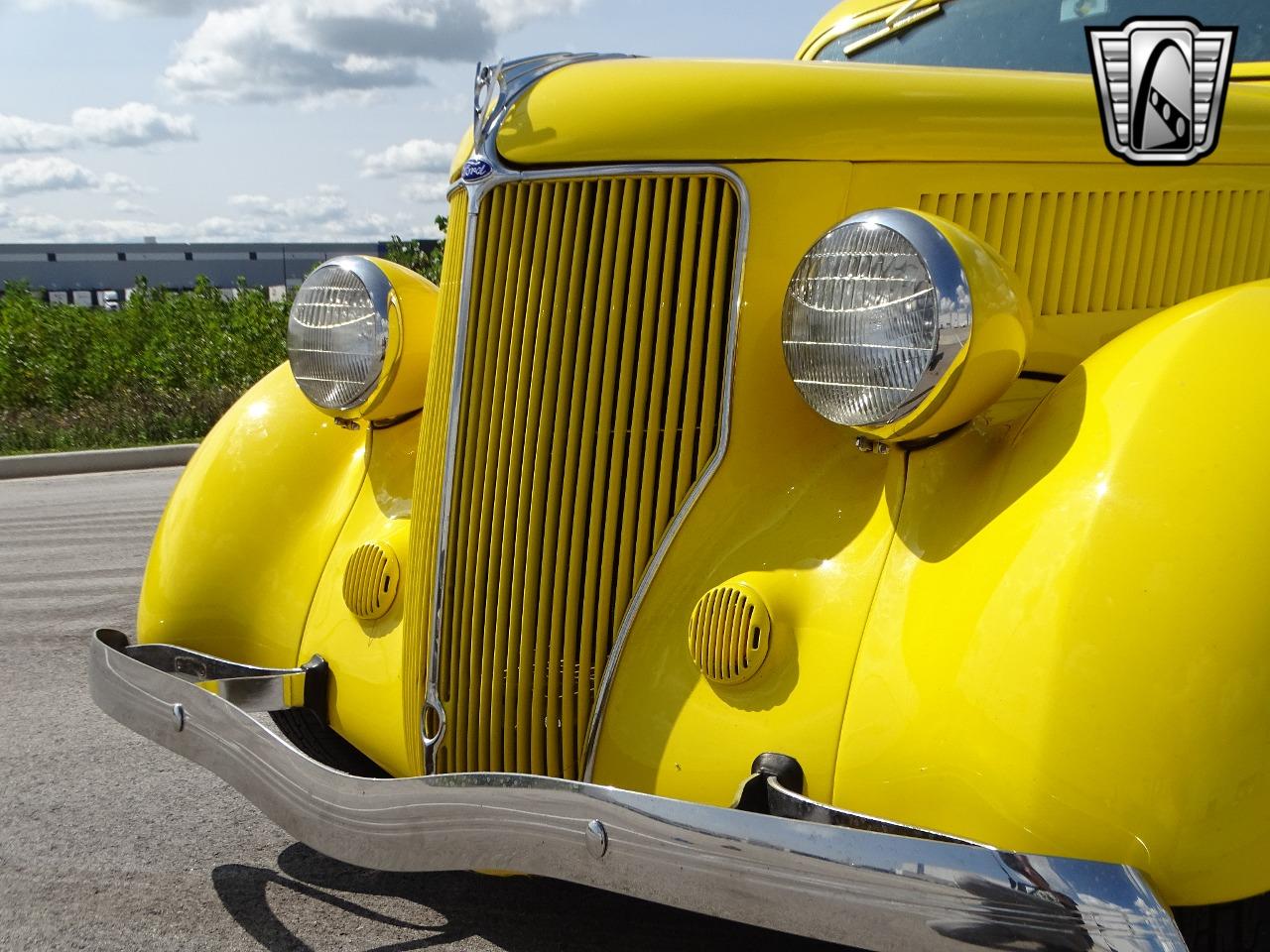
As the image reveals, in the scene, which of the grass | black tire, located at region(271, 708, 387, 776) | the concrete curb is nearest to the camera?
black tire, located at region(271, 708, 387, 776)

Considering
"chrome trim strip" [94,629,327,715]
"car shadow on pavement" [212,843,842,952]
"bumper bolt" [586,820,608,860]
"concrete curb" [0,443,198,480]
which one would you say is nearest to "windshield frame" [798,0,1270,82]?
"chrome trim strip" [94,629,327,715]

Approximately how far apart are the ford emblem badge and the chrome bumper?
3.38ft

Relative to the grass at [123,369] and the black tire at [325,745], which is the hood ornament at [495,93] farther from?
the grass at [123,369]

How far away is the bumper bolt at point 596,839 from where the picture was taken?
6.23ft

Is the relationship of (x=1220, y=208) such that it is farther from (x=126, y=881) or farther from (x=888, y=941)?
(x=126, y=881)

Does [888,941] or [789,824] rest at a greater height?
[789,824]

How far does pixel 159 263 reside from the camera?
3941 cm

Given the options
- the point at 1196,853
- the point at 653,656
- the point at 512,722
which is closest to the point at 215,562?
the point at 512,722

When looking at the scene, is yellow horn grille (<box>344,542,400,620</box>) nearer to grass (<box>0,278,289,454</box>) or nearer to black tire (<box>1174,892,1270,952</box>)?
black tire (<box>1174,892,1270,952</box>)

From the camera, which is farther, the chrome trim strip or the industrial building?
the industrial building

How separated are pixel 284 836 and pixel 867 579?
1.80m

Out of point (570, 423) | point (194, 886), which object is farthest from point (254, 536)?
point (570, 423)

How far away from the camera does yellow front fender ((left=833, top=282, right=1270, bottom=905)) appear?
1693mm

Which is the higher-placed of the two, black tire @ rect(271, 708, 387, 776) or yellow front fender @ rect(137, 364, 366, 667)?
yellow front fender @ rect(137, 364, 366, 667)
